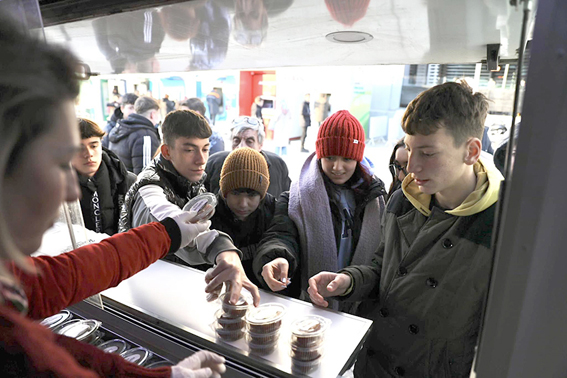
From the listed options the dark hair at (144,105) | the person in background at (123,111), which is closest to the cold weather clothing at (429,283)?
the dark hair at (144,105)

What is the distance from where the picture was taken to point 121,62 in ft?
7.03

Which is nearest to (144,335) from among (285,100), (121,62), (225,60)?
(225,60)

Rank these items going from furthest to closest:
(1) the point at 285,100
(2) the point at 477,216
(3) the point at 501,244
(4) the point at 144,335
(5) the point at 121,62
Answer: (1) the point at 285,100 < (5) the point at 121,62 < (2) the point at 477,216 < (4) the point at 144,335 < (3) the point at 501,244

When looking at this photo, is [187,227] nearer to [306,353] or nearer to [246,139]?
[306,353]

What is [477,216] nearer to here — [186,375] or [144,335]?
[186,375]

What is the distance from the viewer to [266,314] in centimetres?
93

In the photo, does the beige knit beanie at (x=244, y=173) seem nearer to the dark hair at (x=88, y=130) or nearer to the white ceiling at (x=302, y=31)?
the white ceiling at (x=302, y=31)

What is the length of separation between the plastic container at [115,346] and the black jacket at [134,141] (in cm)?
275

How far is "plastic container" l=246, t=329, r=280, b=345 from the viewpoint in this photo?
88cm

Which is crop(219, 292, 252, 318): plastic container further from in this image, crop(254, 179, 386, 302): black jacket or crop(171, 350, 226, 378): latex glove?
crop(254, 179, 386, 302): black jacket

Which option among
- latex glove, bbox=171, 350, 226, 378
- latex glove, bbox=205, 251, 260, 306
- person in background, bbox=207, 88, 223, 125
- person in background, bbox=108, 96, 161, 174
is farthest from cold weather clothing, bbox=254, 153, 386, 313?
person in background, bbox=207, 88, 223, 125

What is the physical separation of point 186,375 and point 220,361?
0.09 metres

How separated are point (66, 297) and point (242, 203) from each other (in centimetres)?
99

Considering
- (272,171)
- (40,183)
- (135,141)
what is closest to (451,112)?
(40,183)
